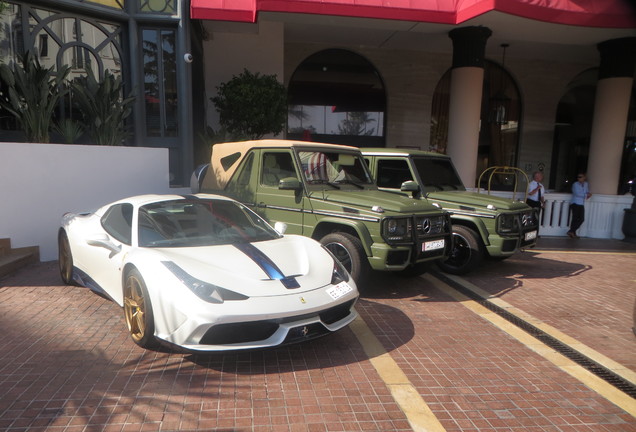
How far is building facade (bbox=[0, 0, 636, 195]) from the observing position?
9.21 meters

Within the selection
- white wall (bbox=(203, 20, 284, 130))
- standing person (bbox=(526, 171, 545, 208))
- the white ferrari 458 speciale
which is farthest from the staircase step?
standing person (bbox=(526, 171, 545, 208))

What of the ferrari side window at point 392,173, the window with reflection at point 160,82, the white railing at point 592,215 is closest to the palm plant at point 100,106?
the window with reflection at point 160,82

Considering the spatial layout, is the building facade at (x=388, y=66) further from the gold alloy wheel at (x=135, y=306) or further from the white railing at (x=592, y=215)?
the gold alloy wheel at (x=135, y=306)

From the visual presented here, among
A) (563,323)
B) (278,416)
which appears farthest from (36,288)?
(563,323)

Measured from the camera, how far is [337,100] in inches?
589

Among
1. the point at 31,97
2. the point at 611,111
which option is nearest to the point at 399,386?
the point at 31,97

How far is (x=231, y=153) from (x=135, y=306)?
356cm

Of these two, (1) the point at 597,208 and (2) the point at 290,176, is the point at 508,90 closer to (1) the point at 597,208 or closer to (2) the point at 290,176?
(1) the point at 597,208

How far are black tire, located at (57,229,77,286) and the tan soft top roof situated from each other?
232 cm

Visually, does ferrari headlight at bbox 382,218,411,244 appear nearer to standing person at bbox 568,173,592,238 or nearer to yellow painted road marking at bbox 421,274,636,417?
yellow painted road marking at bbox 421,274,636,417

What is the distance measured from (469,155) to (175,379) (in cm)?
1007

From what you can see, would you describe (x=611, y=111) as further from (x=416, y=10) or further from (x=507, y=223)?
(x=507, y=223)

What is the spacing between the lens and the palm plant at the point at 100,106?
799cm

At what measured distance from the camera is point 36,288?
18.0 ft
